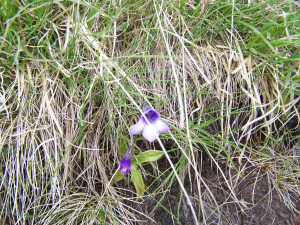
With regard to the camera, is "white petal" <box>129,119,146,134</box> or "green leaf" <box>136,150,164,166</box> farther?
"green leaf" <box>136,150,164,166</box>

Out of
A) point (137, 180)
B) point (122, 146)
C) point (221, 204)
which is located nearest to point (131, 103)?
point (122, 146)

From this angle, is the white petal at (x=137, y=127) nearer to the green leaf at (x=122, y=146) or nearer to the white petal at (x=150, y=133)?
the white petal at (x=150, y=133)

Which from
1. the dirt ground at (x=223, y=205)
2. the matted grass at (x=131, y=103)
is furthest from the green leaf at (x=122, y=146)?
the dirt ground at (x=223, y=205)

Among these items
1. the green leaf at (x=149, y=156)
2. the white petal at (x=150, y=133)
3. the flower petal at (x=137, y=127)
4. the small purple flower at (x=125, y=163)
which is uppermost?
the flower petal at (x=137, y=127)

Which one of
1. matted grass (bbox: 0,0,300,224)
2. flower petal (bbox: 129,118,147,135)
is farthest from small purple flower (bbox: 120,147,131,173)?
flower petal (bbox: 129,118,147,135)

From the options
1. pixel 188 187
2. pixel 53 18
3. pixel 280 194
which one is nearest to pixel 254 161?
pixel 280 194

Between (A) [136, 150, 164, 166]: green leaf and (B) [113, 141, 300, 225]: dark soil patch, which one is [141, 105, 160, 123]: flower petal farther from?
(B) [113, 141, 300, 225]: dark soil patch
